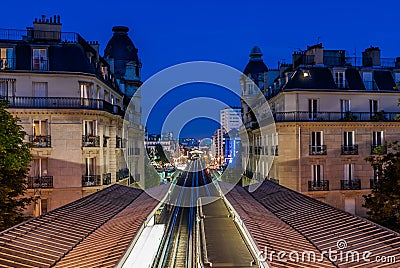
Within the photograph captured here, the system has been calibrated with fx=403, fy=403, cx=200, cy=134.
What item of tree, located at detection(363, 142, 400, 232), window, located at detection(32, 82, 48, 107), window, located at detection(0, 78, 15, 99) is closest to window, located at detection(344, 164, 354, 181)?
tree, located at detection(363, 142, 400, 232)

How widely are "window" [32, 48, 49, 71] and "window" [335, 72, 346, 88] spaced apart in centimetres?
2422

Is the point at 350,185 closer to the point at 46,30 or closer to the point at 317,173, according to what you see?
the point at 317,173

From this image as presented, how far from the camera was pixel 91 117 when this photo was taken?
3112 cm

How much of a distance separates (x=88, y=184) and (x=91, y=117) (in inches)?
203

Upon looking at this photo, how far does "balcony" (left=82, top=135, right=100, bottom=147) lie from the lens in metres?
30.7

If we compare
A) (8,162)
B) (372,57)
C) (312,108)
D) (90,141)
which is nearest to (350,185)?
(312,108)

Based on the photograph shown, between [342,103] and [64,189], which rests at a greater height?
[342,103]

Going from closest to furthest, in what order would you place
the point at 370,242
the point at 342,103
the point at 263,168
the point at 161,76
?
the point at 370,242 < the point at 161,76 < the point at 342,103 < the point at 263,168

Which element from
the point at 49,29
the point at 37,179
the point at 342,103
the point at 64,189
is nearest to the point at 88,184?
the point at 64,189

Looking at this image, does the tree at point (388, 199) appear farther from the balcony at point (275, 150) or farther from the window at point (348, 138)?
the window at point (348, 138)

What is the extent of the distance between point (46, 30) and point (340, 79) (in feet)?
82.2

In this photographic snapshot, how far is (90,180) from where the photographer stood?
31406mm

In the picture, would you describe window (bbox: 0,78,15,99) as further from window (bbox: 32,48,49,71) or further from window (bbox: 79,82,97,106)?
window (bbox: 79,82,97,106)

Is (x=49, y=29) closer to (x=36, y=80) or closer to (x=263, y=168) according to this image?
(x=36, y=80)
